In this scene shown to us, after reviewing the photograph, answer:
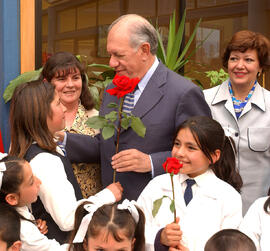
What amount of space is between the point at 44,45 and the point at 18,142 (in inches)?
86.9

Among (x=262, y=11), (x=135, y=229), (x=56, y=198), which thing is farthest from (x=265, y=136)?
(x=262, y=11)

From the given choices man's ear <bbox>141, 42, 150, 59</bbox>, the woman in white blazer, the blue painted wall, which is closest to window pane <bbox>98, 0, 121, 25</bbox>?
the blue painted wall

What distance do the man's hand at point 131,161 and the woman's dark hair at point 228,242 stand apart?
62 cm

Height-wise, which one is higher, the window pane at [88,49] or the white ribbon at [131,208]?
the window pane at [88,49]

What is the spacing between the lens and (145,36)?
9.25 ft

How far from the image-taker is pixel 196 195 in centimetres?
233

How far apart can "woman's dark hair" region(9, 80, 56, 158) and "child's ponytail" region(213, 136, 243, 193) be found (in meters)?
0.86

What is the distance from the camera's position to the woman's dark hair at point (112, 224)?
7.22 feet

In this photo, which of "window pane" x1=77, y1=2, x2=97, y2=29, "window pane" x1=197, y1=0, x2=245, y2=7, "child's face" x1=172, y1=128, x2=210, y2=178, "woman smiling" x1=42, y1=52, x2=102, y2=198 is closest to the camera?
"child's face" x1=172, y1=128, x2=210, y2=178

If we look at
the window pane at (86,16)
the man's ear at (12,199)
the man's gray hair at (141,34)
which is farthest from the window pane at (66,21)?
the man's ear at (12,199)

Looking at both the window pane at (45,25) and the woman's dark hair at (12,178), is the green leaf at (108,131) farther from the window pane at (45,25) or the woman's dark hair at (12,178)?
the window pane at (45,25)

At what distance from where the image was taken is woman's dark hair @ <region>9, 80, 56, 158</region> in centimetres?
240

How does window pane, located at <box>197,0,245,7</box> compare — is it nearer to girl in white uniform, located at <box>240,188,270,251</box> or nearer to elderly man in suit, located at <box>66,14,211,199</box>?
elderly man in suit, located at <box>66,14,211,199</box>

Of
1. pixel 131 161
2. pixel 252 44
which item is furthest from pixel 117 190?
pixel 252 44
